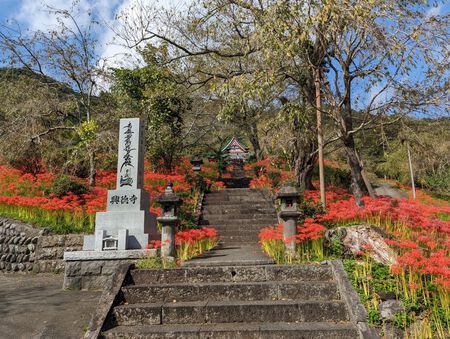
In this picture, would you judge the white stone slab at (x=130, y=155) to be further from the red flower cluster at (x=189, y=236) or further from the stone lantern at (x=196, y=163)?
the stone lantern at (x=196, y=163)

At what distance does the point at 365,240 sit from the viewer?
23.0 feet

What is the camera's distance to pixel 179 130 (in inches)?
696

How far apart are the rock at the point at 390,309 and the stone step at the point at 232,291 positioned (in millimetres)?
654

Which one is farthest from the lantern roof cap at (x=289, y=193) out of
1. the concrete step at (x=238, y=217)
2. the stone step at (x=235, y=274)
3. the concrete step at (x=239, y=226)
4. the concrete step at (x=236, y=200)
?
the concrete step at (x=236, y=200)

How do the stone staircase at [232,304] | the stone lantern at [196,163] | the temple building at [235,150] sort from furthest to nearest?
1. the temple building at [235,150]
2. the stone lantern at [196,163]
3. the stone staircase at [232,304]

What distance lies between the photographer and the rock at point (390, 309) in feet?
16.3

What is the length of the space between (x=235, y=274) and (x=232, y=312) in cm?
103

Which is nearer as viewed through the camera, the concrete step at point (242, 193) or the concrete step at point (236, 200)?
the concrete step at point (236, 200)

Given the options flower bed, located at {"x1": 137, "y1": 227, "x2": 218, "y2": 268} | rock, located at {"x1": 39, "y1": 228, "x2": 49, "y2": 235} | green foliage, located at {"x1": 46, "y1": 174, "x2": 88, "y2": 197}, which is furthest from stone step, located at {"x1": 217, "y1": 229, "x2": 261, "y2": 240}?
rock, located at {"x1": 39, "y1": 228, "x2": 49, "y2": 235}

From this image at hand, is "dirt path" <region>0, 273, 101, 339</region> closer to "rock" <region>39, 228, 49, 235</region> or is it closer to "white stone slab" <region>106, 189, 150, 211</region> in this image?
Result: "rock" <region>39, 228, 49, 235</region>

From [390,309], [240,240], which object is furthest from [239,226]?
[390,309]

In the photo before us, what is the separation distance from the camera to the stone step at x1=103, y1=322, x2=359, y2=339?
4.50 metres

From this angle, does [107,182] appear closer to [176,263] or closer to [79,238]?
[79,238]

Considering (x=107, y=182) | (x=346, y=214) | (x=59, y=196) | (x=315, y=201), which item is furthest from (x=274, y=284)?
(x=107, y=182)
